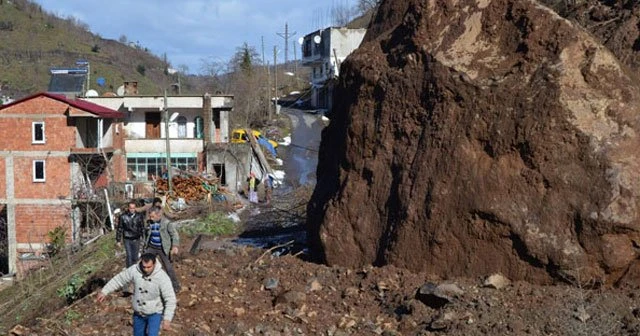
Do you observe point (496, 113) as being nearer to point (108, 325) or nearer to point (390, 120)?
point (390, 120)

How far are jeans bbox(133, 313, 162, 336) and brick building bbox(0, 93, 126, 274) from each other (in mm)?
25386

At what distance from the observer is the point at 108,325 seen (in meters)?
9.07

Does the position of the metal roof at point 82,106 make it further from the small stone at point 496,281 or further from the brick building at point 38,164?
the small stone at point 496,281

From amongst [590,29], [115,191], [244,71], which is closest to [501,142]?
[590,29]

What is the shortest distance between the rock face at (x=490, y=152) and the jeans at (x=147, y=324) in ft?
12.0

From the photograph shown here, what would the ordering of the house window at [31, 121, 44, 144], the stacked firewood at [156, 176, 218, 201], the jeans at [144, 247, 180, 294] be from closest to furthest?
the jeans at [144, 247, 180, 294] < the stacked firewood at [156, 176, 218, 201] < the house window at [31, 121, 44, 144]

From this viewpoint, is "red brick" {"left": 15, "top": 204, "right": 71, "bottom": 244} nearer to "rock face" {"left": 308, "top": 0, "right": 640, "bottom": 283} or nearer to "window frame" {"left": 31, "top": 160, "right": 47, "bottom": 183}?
"window frame" {"left": 31, "top": 160, "right": 47, "bottom": 183}

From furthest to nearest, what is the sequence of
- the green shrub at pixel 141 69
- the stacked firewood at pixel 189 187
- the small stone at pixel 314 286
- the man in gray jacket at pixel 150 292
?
the green shrub at pixel 141 69, the stacked firewood at pixel 189 187, the small stone at pixel 314 286, the man in gray jacket at pixel 150 292

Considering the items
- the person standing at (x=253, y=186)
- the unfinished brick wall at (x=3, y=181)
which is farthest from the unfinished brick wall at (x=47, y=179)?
the person standing at (x=253, y=186)

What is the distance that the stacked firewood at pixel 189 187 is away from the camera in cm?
2906

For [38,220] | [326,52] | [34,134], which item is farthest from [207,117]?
[326,52]

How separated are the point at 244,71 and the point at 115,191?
34.7 m

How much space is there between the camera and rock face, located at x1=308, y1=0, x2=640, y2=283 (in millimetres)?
8633

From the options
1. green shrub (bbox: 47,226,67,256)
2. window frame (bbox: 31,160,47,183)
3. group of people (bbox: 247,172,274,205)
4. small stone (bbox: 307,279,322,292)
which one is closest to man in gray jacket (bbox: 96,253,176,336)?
small stone (bbox: 307,279,322,292)
